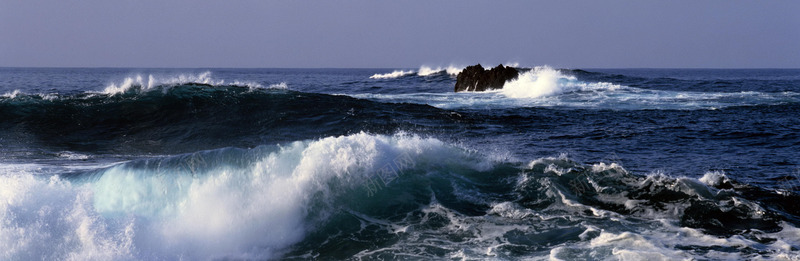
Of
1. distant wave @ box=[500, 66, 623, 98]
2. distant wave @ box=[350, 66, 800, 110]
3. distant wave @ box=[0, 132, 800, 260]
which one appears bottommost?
distant wave @ box=[0, 132, 800, 260]

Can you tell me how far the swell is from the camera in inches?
571

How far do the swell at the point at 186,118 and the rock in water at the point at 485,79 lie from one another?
13161 mm

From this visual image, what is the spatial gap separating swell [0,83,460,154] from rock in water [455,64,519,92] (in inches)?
518

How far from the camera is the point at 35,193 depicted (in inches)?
271

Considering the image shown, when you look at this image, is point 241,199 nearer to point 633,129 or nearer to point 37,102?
point 633,129

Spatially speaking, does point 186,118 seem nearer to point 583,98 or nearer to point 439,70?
point 583,98

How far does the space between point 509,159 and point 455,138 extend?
164 inches

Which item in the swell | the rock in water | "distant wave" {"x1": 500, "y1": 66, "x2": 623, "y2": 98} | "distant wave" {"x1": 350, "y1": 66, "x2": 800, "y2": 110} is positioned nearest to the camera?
the swell

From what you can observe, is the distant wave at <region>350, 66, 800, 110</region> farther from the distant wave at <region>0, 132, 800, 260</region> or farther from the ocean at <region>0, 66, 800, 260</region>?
the distant wave at <region>0, 132, 800, 260</region>

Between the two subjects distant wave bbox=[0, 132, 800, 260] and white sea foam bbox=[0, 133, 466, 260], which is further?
distant wave bbox=[0, 132, 800, 260]

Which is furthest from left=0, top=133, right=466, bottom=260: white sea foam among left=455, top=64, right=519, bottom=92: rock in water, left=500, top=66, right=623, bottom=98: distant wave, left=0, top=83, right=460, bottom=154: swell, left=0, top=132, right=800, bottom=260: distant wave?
left=455, top=64, right=519, bottom=92: rock in water

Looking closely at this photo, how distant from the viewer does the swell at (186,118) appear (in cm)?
1452

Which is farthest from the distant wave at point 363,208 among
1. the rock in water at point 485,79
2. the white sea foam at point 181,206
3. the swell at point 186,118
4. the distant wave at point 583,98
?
the rock in water at point 485,79

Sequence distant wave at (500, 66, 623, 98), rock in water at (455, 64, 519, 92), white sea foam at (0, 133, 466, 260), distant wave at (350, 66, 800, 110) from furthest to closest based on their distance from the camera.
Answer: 1. rock in water at (455, 64, 519, 92)
2. distant wave at (500, 66, 623, 98)
3. distant wave at (350, 66, 800, 110)
4. white sea foam at (0, 133, 466, 260)
